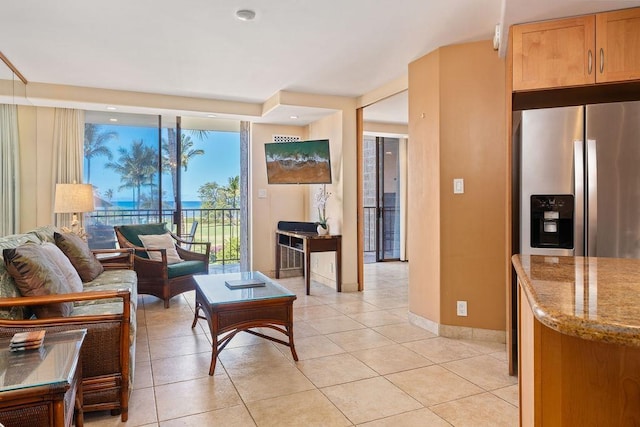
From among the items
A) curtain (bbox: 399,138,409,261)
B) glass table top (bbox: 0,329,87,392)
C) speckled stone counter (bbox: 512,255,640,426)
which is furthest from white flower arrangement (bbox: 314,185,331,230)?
speckled stone counter (bbox: 512,255,640,426)

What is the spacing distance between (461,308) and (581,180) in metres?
1.42

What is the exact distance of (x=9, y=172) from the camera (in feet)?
13.5

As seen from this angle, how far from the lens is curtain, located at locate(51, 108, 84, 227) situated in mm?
4914

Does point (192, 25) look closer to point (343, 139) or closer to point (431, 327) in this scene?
point (343, 139)

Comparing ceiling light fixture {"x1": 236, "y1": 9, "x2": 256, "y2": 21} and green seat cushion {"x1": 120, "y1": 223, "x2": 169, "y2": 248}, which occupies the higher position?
ceiling light fixture {"x1": 236, "y1": 9, "x2": 256, "y2": 21}

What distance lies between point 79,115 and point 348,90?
3.34 meters

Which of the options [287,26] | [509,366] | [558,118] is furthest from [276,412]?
[287,26]

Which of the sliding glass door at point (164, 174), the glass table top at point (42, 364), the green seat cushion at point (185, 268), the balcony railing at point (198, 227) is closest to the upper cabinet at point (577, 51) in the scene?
the glass table top at point (42, 364)

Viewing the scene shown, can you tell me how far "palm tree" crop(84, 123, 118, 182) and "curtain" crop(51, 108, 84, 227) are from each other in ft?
0.32

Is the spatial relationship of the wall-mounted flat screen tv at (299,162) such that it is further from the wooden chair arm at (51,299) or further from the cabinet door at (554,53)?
the wooden chair arm at (51,299)

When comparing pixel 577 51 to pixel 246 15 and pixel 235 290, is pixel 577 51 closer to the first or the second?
pixel 246 15

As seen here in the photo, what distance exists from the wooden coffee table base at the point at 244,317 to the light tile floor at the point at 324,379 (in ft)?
0.66

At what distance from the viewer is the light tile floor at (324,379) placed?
7.02 feet

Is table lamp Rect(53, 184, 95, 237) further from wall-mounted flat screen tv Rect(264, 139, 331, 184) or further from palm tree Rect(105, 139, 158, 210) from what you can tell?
wall-mounted flat screen tv Rect(264, 139, 331, 184)
